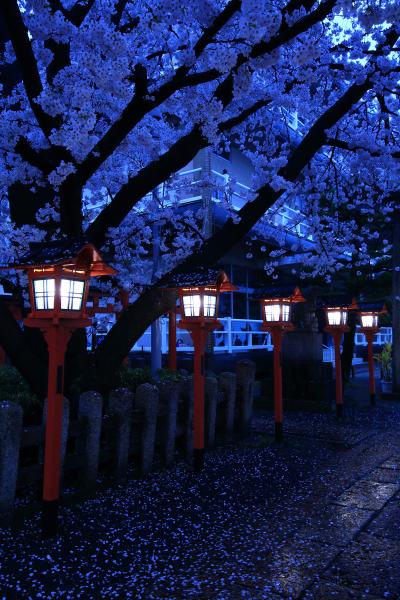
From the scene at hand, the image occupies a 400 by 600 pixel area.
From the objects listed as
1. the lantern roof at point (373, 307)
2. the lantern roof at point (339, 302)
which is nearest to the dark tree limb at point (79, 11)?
the lantern roof at point (339, 302)

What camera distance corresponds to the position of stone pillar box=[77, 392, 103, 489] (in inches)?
217

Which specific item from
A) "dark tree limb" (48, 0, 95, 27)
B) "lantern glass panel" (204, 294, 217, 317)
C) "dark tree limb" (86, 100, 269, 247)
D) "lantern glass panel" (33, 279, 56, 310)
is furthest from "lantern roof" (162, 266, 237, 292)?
"dark tree limb" (48, 0, 95, 27)

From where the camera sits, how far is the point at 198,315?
6586 mm

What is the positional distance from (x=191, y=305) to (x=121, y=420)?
5.99 ft

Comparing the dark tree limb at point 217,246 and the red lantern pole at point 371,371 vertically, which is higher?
the dark tree limb at point 217,246

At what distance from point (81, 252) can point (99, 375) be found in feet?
8.58

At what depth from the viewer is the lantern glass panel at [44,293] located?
444cm

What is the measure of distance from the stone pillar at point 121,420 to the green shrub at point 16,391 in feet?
3.56

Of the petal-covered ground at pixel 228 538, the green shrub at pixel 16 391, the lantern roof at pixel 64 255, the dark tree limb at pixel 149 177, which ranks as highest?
the dark tree limb at pixel 149 177

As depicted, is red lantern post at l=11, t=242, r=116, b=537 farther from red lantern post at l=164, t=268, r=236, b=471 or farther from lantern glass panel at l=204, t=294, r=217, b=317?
lantern glass panel at l=204, t=294, r=217, b=317

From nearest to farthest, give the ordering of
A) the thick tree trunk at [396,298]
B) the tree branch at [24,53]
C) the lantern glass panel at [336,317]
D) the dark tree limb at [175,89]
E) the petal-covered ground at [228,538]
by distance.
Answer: the petal-covered ground at [228,538] < the dark tree limb at [175,89] < the tree branch at [24,53] < the lantern glass panel at [336,317] < the thick tree trunk at [396,298]

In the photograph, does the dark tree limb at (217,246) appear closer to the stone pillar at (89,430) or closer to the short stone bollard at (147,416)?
the short stone bollard at (147,416)

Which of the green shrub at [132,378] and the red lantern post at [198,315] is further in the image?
the green shrub at [132,378]

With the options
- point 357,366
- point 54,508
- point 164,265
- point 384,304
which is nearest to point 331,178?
point 384,304
